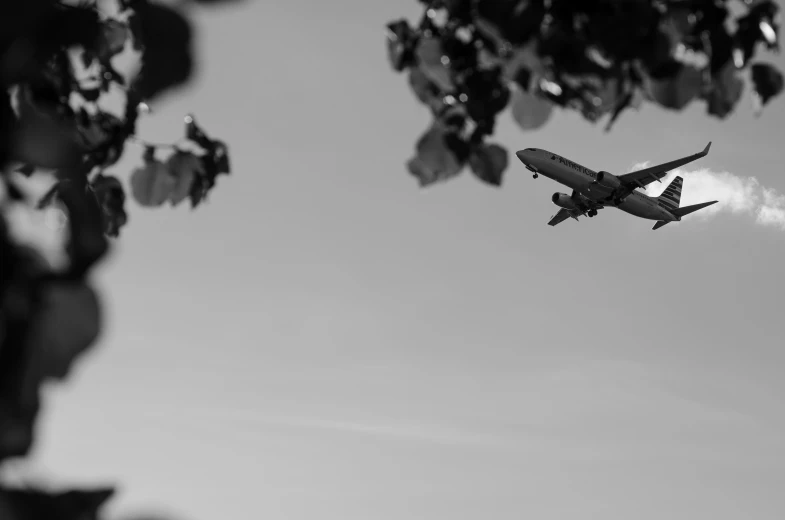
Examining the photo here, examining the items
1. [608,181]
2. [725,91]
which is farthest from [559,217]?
[725,91]

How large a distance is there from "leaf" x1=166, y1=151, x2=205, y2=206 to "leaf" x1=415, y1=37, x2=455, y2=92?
154 centimetres

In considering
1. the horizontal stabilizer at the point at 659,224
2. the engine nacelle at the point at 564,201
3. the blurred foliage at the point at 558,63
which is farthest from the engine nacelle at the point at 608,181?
the blurred foliage at the point at 558,63

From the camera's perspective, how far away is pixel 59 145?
1991 millimetres

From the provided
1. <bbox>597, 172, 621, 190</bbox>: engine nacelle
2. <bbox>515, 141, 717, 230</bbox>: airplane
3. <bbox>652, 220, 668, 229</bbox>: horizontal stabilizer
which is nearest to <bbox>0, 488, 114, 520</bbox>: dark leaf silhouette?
<bbox>515, 141, 717, 230</bbox>: airplane

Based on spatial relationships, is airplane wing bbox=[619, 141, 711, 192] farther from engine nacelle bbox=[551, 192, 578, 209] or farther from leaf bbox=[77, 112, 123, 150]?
leaf bbox=[77, 112, 123, 150]

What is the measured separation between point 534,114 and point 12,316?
3.27 m

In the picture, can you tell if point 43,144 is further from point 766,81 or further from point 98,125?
point 766,81

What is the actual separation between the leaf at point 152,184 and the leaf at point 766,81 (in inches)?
137

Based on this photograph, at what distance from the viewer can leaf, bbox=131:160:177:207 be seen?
15.2ft

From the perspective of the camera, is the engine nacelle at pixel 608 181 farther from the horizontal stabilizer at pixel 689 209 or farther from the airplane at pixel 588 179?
the horizontal stabilizer at pixel 689 209

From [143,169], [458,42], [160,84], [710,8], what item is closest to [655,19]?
[710,8]

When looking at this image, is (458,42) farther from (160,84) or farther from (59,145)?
(59,145)

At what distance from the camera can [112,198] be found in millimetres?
5000

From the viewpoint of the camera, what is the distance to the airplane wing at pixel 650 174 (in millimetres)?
74562
